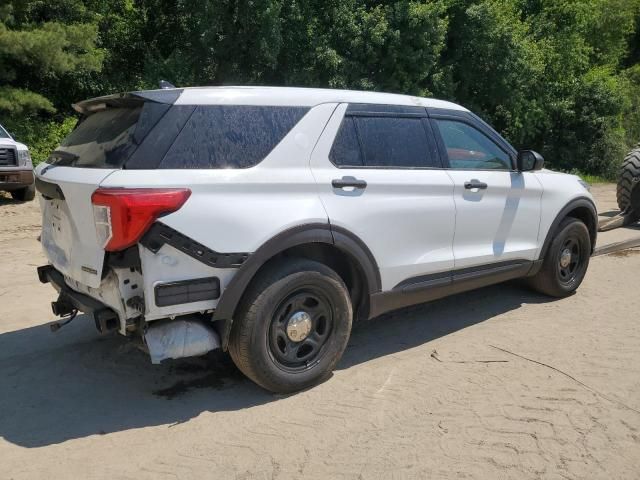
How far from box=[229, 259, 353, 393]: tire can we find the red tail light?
73 cm

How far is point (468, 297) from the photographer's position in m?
5.98

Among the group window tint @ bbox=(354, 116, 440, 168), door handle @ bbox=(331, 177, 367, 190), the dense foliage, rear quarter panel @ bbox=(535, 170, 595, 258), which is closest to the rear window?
door handle @ bbox=(331, 177, 367, 190)

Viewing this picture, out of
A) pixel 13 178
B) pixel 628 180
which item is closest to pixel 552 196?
pixel 628 180

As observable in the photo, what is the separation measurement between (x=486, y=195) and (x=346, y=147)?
1.45m

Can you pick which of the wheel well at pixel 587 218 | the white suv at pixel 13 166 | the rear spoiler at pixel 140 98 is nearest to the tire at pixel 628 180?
the wheel well at pixel 587 218

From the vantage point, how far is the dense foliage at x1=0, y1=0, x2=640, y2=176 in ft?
49.8

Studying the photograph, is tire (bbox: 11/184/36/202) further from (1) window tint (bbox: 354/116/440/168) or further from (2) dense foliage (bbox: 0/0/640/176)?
(1) window tint (bbox: 354/116/440/168)

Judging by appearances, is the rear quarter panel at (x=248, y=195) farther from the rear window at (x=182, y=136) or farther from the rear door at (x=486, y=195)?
the rear door at (x=486, y=195)

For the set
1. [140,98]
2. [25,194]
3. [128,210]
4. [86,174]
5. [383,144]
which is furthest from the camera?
[25,194]

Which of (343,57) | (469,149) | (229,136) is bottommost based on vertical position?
(469,149)

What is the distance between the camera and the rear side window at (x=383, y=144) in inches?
160

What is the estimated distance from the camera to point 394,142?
437 cm

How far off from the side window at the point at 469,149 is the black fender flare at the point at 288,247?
125 centimetres

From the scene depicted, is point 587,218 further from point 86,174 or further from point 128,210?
point 86,174
